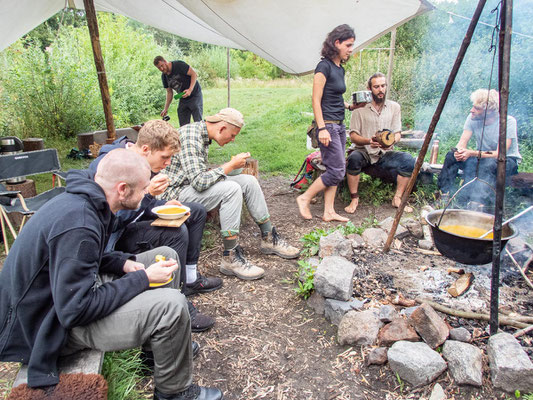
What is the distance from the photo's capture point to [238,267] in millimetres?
3258

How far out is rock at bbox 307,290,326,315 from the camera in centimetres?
273

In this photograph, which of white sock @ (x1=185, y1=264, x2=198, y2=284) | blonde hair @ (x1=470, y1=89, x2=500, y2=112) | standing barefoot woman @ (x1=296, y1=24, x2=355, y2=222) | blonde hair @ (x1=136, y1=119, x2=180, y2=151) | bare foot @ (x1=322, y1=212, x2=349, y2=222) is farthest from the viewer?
bare foot @ (x1=322, y1=212, x2=349, y2=222)

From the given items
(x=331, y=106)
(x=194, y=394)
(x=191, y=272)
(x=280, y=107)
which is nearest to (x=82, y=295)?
(x=194, y=394)

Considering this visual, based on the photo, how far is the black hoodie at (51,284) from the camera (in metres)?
1.40

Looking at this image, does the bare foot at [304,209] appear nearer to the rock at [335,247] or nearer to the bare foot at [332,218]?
the bare foot at [332,218]

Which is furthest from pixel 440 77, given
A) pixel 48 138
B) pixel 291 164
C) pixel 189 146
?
pixel 48 138

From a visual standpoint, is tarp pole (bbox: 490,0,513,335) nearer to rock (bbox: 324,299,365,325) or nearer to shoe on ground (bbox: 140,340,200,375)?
rock (bbox: 324,299,365,325)

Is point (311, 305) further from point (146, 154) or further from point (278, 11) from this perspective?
point (278, 11)

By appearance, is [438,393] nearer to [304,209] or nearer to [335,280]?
[335,280]

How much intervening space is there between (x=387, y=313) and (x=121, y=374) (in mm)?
1651

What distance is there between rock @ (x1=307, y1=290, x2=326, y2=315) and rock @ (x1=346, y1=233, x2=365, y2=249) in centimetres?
76

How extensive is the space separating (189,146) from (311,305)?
1643 mm

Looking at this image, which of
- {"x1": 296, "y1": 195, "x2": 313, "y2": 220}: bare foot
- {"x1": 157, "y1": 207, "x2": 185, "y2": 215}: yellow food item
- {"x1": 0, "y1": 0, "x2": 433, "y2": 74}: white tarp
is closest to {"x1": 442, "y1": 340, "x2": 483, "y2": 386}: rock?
{"x1": 157, "y1": 207, "x2": 185, "y2": 215}: yellow food item

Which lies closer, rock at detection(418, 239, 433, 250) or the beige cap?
the beige cap
